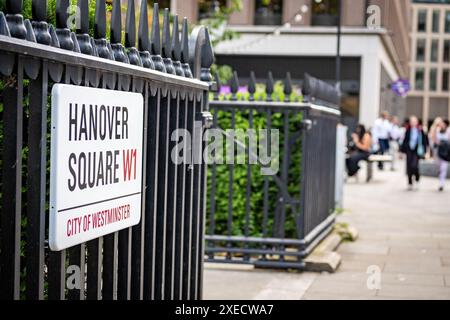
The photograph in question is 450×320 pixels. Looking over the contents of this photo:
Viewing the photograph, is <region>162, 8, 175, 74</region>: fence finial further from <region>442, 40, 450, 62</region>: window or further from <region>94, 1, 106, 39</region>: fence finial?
<region>442, 40, 450, 62</region>: window

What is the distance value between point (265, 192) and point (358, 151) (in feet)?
46.0

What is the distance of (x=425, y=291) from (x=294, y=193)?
1.78m

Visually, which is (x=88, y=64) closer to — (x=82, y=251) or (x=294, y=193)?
(x=82, y=251)

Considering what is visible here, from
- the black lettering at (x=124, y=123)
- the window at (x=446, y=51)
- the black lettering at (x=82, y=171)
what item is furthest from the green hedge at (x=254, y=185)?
the window at (x=446, y=51)

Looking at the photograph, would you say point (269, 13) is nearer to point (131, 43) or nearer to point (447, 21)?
point (131, 43)

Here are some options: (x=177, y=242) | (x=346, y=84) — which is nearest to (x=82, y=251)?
(x=177, y=242)

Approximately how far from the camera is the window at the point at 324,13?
3962 centimetres

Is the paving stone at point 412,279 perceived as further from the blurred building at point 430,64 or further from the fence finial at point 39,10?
the blurred building at point 430,64

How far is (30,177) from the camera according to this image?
296cm

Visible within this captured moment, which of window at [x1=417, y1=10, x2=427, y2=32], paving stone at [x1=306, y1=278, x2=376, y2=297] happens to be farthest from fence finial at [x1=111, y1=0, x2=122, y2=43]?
window at [x1=417, y1=10, x2=427, y2=32]

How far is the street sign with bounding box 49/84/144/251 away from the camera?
302 cm

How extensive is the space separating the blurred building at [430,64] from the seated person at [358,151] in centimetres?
9033

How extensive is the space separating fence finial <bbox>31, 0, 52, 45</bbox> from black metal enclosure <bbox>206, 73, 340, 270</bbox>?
539 cm

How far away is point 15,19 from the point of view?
9.22 feet
